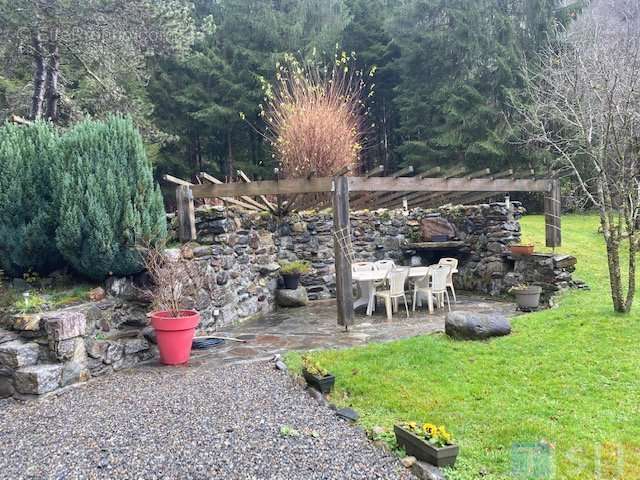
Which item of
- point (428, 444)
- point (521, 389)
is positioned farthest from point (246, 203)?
point (428, 444)

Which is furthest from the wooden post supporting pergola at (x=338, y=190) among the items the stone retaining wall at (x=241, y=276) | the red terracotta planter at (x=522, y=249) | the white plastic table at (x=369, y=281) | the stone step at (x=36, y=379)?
the stone step at (x=36, y=379)

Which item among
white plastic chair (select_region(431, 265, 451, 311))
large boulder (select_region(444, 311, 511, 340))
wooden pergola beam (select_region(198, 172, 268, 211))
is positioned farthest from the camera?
wooden pergola beam (select_region(198, 172, 268, 211))

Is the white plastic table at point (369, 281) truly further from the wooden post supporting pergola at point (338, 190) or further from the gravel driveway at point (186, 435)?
the gravel driveway at point (186, 435)

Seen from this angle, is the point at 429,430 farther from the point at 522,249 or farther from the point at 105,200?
the point at 522,249

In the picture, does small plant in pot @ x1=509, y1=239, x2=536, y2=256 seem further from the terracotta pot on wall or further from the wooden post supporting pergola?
the wooden post supporting pergola

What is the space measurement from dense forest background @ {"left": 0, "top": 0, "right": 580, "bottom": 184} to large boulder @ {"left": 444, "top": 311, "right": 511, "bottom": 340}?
798 cm

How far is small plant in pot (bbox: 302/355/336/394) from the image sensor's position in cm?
371

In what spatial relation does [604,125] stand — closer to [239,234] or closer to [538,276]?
[538,276]

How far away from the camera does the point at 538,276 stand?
7664mm

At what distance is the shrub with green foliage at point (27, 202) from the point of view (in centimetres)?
466

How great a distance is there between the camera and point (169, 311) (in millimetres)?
4762

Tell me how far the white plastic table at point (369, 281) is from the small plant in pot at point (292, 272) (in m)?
1.15

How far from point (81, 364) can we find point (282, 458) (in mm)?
2472

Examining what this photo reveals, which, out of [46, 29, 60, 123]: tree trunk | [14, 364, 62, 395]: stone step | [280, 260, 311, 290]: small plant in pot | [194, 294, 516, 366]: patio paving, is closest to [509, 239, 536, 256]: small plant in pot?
[194, 294, 516, 366]: patio paving
